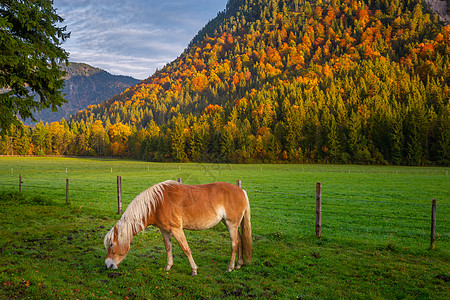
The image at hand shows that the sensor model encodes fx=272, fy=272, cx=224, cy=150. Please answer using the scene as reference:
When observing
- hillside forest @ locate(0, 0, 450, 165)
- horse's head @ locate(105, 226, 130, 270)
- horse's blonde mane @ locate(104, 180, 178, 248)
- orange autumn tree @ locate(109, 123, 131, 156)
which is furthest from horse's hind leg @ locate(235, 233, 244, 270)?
orange autumn tree @ locate(109, 123, 131, 156)

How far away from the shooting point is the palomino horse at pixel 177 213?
596 centimetres

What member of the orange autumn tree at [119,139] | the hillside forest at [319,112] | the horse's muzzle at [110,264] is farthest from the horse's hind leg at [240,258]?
the orange autumn tree at [119,139]

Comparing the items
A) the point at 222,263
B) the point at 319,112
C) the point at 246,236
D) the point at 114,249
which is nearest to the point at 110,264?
the point at 114,249

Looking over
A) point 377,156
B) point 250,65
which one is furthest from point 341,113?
point 250,65

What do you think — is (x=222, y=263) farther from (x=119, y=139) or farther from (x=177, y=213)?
(x=119, y=139)

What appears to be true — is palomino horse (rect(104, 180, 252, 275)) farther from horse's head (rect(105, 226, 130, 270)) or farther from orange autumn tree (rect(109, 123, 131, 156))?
orange autumn tree (rect(109, 123, 131, 156))

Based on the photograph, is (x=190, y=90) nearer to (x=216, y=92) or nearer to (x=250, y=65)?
(x=216, y=92)

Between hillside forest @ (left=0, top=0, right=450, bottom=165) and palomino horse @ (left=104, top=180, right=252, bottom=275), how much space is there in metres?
8.80

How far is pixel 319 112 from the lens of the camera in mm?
83625

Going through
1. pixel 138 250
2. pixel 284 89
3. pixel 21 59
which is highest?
pixel 284 89

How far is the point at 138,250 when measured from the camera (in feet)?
25.3

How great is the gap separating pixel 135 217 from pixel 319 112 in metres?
84.5

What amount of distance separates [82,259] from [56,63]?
916cm

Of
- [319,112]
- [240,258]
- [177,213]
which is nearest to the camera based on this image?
[177,213]
